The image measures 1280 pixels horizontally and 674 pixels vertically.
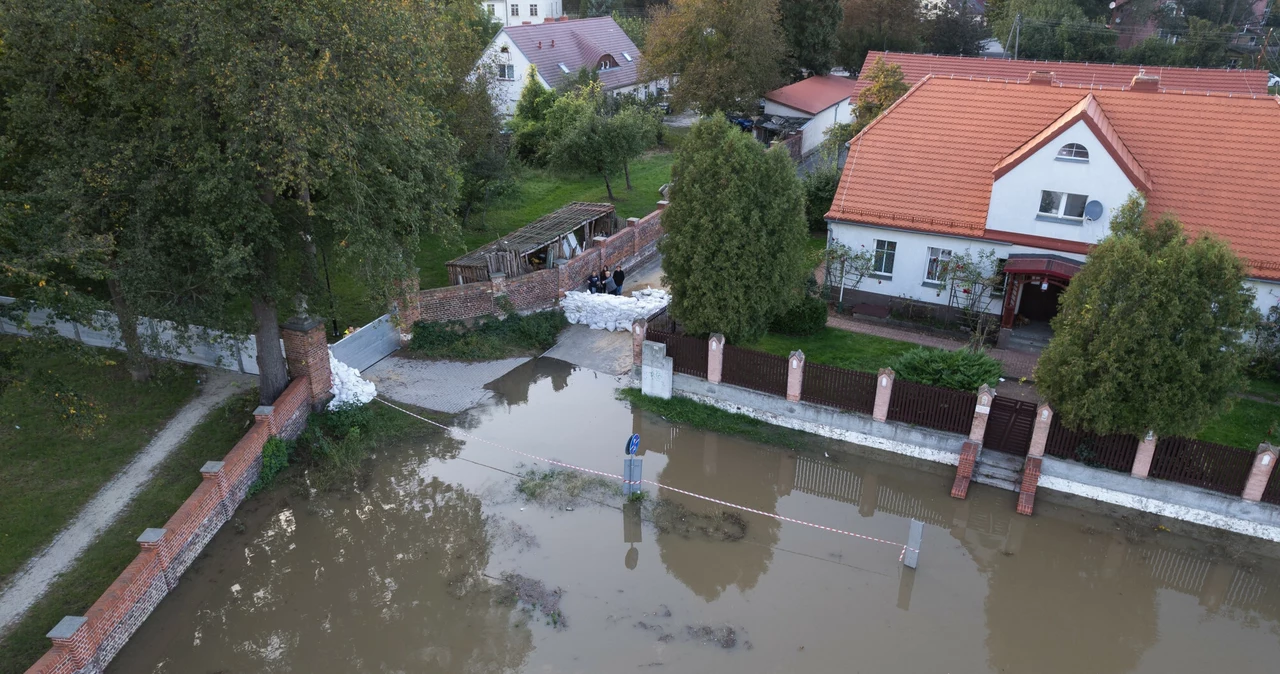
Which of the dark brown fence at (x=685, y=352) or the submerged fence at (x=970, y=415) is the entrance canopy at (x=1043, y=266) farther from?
the dark brown fence at (x=685, y=352)

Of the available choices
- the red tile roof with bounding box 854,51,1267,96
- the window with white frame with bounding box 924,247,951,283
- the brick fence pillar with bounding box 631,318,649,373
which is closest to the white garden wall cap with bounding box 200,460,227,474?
the brick fence pillar with bounding box 631,318,649,373


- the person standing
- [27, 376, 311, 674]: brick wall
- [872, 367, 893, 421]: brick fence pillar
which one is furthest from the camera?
the person standing

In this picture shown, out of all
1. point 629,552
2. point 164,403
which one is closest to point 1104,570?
point 629,552

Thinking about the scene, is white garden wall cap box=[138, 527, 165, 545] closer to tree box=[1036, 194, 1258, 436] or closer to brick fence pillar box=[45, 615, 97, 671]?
brick fence pillar box=[45, 615, 97, 671]

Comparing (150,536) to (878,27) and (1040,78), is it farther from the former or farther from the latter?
(878,27)

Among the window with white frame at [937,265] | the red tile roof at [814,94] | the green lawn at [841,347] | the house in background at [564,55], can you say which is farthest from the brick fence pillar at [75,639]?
the red tile roof at [814,94]
